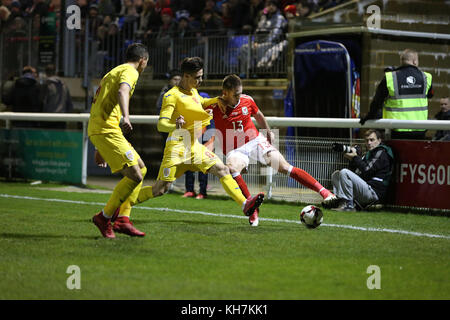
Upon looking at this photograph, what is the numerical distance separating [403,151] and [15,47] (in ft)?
39.6

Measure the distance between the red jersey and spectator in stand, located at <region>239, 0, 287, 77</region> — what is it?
594 centimetres

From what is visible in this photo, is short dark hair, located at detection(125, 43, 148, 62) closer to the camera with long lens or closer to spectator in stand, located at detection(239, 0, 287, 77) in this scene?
the camera with long lens

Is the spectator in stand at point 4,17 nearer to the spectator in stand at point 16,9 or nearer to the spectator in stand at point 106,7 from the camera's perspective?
the spectator in stand at point 16,9

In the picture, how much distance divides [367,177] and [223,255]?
4.40m

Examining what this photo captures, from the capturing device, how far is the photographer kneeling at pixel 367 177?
36.3 ft

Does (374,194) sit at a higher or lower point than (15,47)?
lower

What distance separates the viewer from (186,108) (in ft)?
29.9

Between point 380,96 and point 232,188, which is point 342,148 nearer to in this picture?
point 380,96

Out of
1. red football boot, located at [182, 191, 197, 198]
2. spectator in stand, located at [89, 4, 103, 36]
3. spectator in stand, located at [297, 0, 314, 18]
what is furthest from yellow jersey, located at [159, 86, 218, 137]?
spectator in stand, located at [89, 4, 103, 36]

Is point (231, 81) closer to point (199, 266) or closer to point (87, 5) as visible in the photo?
point (199, 266)

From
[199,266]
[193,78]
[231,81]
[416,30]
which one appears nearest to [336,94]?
[416,30]
